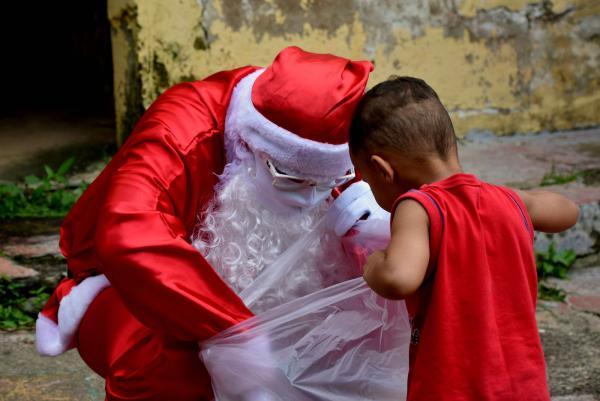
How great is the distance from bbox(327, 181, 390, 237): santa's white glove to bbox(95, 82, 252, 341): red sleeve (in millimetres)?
352

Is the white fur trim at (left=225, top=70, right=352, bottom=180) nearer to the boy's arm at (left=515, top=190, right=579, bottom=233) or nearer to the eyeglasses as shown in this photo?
the eyeglasses

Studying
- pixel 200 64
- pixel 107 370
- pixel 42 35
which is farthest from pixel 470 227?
pixel 42 35

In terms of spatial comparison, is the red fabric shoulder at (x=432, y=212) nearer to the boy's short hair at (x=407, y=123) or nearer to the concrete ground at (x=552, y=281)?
the boy's short hair at (x=407, y=123)

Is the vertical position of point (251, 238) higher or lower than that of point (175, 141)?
lower

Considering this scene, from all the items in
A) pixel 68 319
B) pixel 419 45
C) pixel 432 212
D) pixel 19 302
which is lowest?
pixel 19 302

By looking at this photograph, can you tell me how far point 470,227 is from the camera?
6.24ft

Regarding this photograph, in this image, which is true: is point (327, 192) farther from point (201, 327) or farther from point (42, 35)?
point (42, 35)

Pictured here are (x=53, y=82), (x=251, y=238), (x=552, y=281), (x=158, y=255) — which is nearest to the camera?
(x=158, y=255)

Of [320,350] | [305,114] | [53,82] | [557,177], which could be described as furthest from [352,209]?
[53,82]

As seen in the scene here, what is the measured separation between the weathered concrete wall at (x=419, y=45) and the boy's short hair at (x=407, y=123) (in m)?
2.30

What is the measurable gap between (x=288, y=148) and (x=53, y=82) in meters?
4.53

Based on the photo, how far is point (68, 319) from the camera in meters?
2.46

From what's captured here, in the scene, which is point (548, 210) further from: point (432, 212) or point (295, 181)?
point (295, 181)

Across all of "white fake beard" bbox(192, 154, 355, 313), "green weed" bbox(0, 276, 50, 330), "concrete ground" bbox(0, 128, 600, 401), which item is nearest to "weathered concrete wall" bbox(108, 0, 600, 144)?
"concrete ground" bbox(0, 128, 600, 401)
